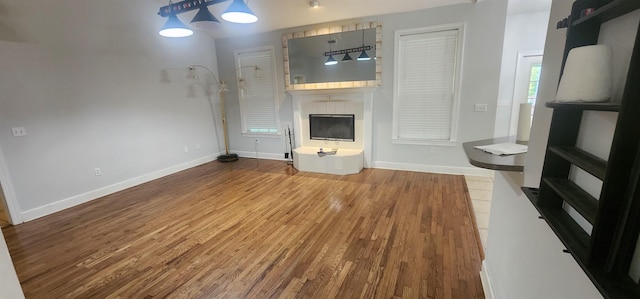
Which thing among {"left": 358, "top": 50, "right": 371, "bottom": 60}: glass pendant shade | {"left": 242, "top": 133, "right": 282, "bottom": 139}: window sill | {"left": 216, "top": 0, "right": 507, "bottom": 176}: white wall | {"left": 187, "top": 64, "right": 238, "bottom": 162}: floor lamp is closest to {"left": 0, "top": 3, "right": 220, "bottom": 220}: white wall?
{"left": 187, "top": 64, "right": 238, "bottom": 162}: floor lamp

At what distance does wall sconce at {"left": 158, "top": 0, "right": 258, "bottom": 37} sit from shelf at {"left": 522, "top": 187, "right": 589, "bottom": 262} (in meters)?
2.74

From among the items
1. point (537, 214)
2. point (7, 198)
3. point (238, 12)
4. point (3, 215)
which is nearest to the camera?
point (537, 214)

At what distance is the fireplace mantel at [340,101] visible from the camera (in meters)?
4.70

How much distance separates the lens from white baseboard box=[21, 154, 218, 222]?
10.9 feet

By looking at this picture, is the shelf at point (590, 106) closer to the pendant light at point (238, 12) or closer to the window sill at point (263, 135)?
the pendant light at point (238, 12)

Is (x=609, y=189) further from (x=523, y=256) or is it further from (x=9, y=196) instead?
(x=9, y=196)

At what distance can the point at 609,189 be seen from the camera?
58 centimetres

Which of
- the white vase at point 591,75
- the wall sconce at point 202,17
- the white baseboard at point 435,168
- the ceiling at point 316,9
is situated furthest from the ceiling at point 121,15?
the white vase at point 591,75

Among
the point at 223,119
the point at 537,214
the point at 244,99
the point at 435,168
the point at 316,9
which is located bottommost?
the point at 435,168

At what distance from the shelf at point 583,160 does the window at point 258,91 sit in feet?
16.7

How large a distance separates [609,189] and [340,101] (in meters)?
4.47

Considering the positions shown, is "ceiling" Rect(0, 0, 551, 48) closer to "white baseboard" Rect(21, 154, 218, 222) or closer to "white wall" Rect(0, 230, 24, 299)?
"white baseboard" Rect(21, 154, 218, 222)

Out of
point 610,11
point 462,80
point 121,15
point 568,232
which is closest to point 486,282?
point 568,232

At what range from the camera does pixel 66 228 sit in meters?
3.01
